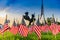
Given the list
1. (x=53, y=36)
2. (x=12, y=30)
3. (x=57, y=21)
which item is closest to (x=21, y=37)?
(x=12, y=30)

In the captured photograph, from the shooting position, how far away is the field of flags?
2.42 m

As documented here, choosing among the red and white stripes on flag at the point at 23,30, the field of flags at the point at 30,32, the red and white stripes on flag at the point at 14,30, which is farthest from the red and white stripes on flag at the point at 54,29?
the red and white stripes on flag at the point at 14,30

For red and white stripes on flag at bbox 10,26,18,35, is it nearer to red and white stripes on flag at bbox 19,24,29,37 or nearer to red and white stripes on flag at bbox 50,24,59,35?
red and white stripes on flag at bbox 19,24,29,37

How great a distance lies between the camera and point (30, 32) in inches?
99.0

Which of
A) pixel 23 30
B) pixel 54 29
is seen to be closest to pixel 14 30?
pixel 23 30

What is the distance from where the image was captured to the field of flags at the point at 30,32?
2422 mm

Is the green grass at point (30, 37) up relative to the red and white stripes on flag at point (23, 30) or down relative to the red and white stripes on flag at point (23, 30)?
down

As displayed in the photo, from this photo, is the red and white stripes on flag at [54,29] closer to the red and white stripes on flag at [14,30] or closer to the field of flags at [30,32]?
the field of flags at [30,32]

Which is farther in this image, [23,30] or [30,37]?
[30,37]

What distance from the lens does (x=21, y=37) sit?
2527mm

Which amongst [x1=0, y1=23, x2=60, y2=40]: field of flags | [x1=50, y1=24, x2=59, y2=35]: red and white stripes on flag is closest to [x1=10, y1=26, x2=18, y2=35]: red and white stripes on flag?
[x1=0, y1=23, x2=60, y2=40]: field of flags

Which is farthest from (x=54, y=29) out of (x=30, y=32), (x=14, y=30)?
(x=14, y=30)

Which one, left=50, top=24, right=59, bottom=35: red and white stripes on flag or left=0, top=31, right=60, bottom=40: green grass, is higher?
left=50, top=24, right=59, bottom=35: red and white stripes on flag

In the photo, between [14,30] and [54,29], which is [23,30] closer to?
[14,30]
